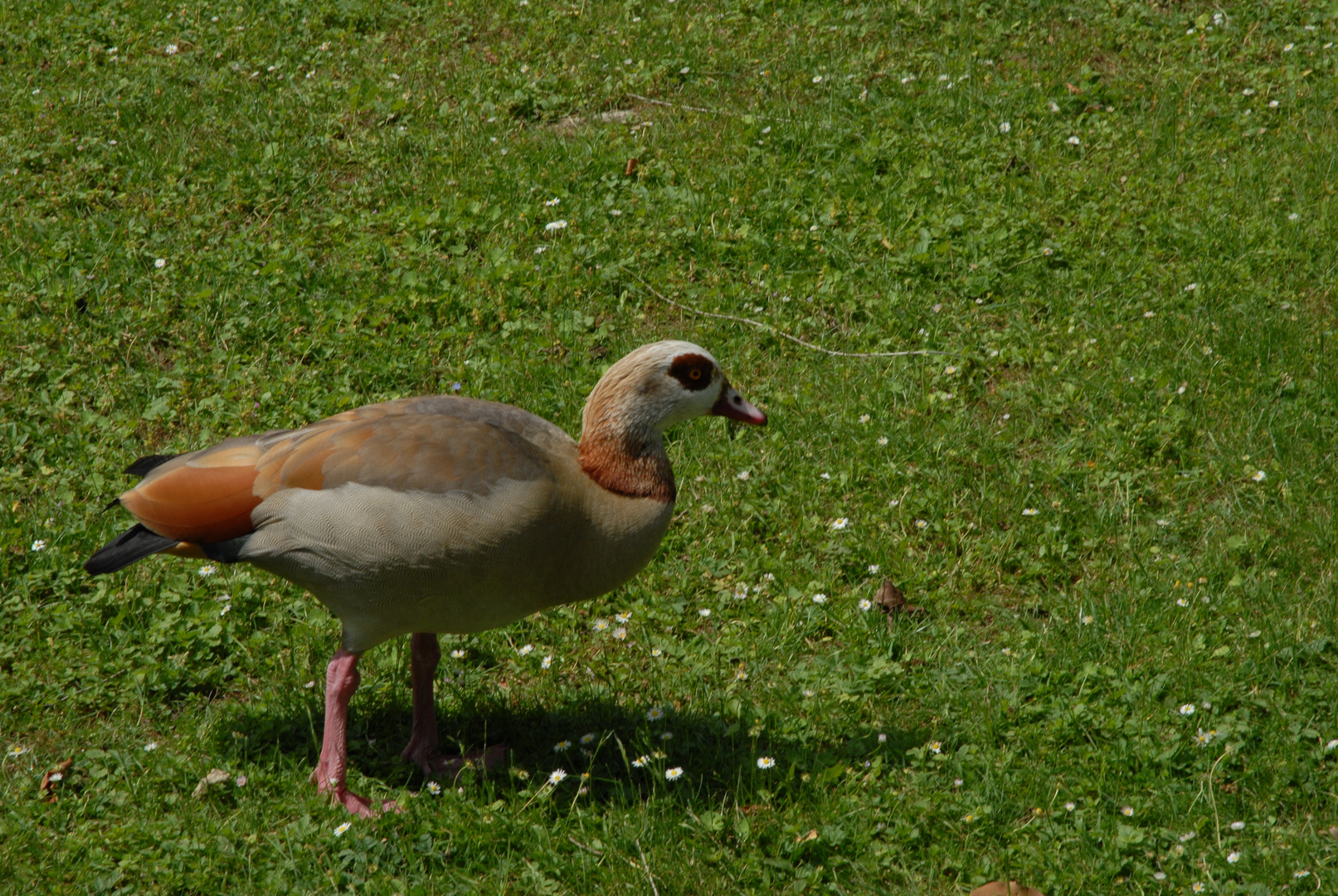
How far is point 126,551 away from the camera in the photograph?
4.03 meters

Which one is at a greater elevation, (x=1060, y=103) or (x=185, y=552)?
(x=1060, y=103)

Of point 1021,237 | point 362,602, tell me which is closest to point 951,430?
point 1021,237

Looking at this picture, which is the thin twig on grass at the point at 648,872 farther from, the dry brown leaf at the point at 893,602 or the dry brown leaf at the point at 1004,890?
the dry brown leaf at the point at 893,602

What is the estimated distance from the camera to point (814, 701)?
174 inches

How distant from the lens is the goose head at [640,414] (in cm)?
422

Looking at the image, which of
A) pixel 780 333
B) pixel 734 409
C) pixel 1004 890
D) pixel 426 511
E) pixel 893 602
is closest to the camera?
pixel 1004 890

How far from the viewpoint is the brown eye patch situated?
4258 mm

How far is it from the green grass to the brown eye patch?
3.33ft

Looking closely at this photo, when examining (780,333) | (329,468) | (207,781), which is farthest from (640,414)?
(780,333)

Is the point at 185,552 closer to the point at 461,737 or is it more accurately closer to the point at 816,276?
the point at 461,737

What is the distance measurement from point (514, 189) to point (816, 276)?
1873 mm

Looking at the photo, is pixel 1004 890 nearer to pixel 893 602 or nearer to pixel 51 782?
pixel 893 602

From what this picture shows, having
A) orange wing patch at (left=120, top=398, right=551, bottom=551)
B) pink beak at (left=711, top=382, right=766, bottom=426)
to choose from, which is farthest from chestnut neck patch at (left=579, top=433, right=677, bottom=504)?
pink beak at (left=711, top=382, right=766, bottom=426)

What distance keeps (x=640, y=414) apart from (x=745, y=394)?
1765 mm
